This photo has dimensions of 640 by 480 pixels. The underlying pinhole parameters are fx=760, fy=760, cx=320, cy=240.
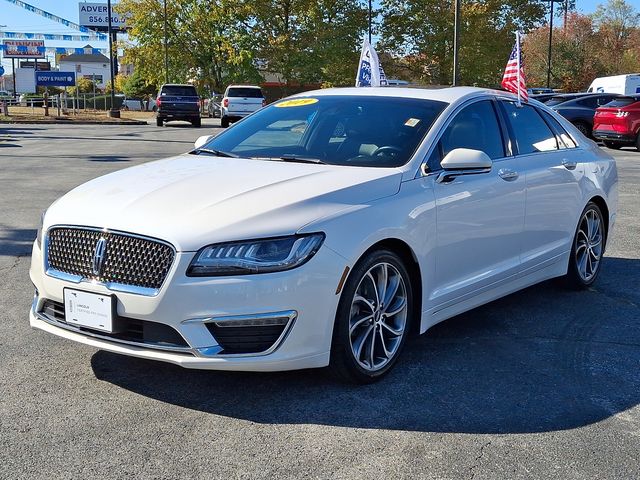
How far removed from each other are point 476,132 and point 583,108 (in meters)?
20.0

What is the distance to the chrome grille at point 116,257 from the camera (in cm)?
358

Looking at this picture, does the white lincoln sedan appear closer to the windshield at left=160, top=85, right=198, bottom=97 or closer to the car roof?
the car roof

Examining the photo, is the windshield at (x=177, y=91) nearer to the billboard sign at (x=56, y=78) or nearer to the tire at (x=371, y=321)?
the billboard sign at (x=56, y=78)

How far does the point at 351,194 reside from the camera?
399cm

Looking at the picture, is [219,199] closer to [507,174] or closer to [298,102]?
[298,102]

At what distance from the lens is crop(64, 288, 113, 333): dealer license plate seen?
366 cm

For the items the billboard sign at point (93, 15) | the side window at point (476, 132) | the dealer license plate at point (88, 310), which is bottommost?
the dealer license plate at point (88, 310)

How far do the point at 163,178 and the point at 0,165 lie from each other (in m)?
11.8

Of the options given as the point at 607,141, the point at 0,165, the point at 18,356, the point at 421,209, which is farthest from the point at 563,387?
the point at 607,141

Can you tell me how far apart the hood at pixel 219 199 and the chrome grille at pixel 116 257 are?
0.16ft

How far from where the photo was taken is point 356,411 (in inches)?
148

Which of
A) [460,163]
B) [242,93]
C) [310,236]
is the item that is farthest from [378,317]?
[242,93]

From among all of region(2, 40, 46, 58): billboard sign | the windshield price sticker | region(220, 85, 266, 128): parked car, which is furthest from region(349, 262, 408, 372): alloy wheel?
region(2, 40, 46, 58): billboard sign

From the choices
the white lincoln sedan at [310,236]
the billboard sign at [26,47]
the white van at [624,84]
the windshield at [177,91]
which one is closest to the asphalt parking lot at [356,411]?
the white lincoln sedan at [310,236]
